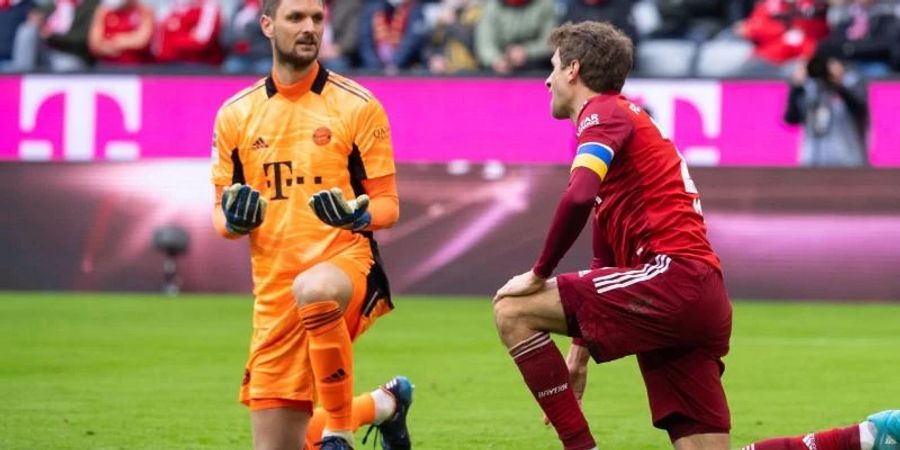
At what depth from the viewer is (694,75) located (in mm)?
17625

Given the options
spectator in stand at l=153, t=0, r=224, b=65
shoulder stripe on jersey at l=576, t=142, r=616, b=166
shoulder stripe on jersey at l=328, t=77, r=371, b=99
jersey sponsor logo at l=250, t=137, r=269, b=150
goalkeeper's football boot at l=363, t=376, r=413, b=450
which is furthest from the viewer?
spectator in stand at l=153, t=0, r=224, b=65

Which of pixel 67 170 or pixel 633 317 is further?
pixel 67 170

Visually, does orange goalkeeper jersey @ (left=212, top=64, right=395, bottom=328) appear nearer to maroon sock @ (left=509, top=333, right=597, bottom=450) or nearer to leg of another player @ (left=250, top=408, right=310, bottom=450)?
leg of another player @ (left=250, top=408, right=310, bottom=450)

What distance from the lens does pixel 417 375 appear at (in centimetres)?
1144

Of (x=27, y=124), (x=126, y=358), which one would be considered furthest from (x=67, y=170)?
(x=126, y=358)

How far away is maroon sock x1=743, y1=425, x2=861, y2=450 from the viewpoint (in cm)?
699

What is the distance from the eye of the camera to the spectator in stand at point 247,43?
19250mm

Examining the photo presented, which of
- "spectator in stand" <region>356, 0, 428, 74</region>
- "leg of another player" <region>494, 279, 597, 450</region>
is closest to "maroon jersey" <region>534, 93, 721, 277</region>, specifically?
"leg of another player" <region>494, 279, 597, 450</region>

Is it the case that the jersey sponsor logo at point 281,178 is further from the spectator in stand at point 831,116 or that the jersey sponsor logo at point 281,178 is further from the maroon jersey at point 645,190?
the spectator in stand at point 831,116

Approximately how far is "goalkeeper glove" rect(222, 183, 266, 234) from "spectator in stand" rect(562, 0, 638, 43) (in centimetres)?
1164

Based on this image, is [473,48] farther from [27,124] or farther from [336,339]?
[336,339]

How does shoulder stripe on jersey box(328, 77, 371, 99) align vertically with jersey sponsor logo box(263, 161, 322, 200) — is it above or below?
above

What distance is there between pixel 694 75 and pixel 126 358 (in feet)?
24.4

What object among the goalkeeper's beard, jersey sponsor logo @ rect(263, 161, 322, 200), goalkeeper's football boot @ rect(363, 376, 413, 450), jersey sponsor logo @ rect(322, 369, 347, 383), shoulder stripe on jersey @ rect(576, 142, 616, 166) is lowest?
goalkeeper's football boot @ rect(363, 376, 413, 450)
